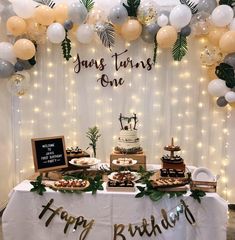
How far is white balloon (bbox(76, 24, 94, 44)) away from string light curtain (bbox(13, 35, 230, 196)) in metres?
0.26

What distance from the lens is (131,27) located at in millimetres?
3441

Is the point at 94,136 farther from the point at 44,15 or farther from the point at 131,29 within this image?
the point at 44,15

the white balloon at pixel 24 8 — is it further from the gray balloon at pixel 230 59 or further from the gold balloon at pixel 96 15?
the gray balloon at pixel 230 59

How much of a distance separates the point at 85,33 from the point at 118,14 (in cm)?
43

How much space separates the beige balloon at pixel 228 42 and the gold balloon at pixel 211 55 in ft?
0.52

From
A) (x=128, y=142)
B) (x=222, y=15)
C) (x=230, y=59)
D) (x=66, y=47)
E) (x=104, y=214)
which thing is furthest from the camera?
(x=66, y=47)

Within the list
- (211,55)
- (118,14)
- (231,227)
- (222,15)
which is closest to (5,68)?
(118,14)

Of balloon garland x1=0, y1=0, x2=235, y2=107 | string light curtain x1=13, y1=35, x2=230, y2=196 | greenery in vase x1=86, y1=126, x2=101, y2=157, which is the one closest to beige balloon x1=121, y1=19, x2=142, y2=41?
balloon garland x1=0, y1=0, x2=235, y2=107

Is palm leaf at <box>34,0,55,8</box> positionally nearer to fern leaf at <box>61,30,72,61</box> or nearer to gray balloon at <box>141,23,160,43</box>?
fern leaf at <box>61,30,72,61</box>

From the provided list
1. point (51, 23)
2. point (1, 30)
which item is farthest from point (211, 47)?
point (1, 30)

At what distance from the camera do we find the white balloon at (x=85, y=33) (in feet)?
11.6

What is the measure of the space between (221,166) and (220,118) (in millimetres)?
574

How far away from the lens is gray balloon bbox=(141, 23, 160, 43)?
350cm

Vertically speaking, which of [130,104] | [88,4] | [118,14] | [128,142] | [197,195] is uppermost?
[88,4]
